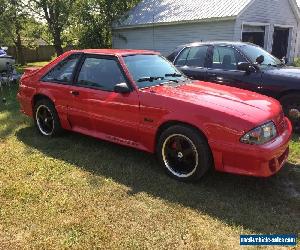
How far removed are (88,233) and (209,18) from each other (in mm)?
14447

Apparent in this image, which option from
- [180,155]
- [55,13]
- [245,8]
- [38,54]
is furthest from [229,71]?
[38,54]

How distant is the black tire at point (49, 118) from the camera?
6027 millimetres

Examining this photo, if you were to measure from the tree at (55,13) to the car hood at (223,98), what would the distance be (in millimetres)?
16195

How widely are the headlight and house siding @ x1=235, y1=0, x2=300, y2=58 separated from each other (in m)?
12.5

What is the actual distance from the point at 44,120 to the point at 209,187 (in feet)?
10.7

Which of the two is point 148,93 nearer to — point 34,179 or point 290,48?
point 34,179

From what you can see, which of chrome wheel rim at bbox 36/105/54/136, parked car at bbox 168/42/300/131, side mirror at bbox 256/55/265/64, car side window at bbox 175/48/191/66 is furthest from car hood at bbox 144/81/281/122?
car side window at bbox 175/48/191/66

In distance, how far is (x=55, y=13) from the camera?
19.9 meters

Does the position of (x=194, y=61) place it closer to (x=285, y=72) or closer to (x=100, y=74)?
(x=285, y=72)

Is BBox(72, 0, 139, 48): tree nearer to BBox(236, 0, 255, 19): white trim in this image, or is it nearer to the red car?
BBox(236, 0, 255, 19): white trim

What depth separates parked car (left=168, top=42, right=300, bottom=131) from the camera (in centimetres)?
664

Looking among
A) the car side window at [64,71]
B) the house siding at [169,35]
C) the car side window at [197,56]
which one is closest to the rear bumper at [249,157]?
the car side window at [64,71]

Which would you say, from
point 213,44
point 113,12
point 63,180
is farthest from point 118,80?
point 113,12

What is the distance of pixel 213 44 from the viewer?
7.63 metres
